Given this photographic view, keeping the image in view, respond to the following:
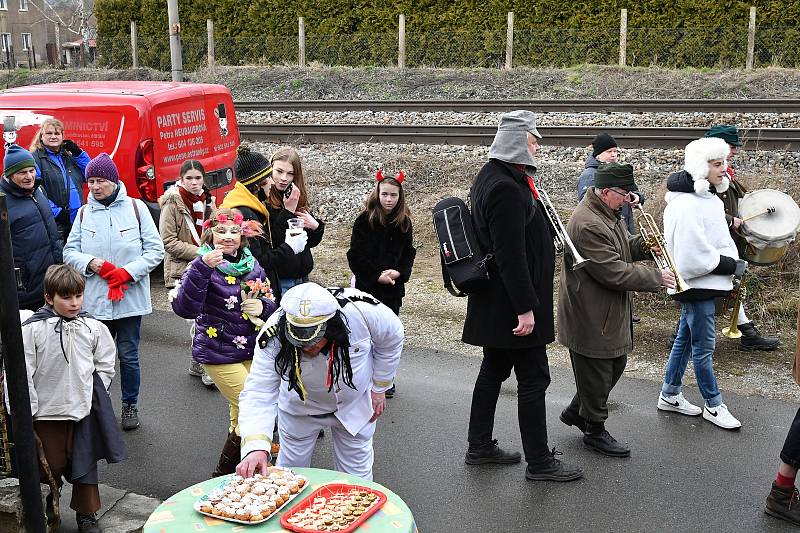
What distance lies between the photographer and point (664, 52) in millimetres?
26906

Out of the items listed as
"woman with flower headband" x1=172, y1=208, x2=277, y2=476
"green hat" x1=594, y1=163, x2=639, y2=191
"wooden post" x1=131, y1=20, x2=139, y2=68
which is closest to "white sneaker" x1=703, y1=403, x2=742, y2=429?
"green hat" x1=594, y1=163, x2=639, y2=191

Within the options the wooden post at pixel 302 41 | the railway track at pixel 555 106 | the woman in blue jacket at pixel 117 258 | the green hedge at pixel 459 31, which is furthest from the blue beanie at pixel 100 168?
the wooden post at pixel 302 41

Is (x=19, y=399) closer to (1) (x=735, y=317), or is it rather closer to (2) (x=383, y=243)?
(2) (x=383, y=243)

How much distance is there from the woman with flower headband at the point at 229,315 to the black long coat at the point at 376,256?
4.39ft

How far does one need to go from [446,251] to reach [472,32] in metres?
25.3

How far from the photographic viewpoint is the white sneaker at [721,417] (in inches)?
245

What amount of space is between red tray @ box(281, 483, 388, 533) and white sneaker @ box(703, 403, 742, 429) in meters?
3.36

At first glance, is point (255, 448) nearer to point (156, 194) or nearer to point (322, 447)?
point (322, 447)

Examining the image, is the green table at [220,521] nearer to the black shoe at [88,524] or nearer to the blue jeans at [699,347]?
the black shoe at [88,524]

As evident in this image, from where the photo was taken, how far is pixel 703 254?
6.23m

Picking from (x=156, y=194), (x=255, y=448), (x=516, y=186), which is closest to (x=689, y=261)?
(x=516, y=186)

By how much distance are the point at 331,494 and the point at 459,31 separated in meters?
27.3

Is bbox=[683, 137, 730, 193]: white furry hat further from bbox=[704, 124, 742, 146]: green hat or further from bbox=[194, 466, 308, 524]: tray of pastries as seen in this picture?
bbox=[194, 466, 308, 524]: tray of pastries

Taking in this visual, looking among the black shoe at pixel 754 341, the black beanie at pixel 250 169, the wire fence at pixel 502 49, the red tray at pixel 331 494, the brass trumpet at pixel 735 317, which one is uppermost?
the wire fence at pixel 502 49
